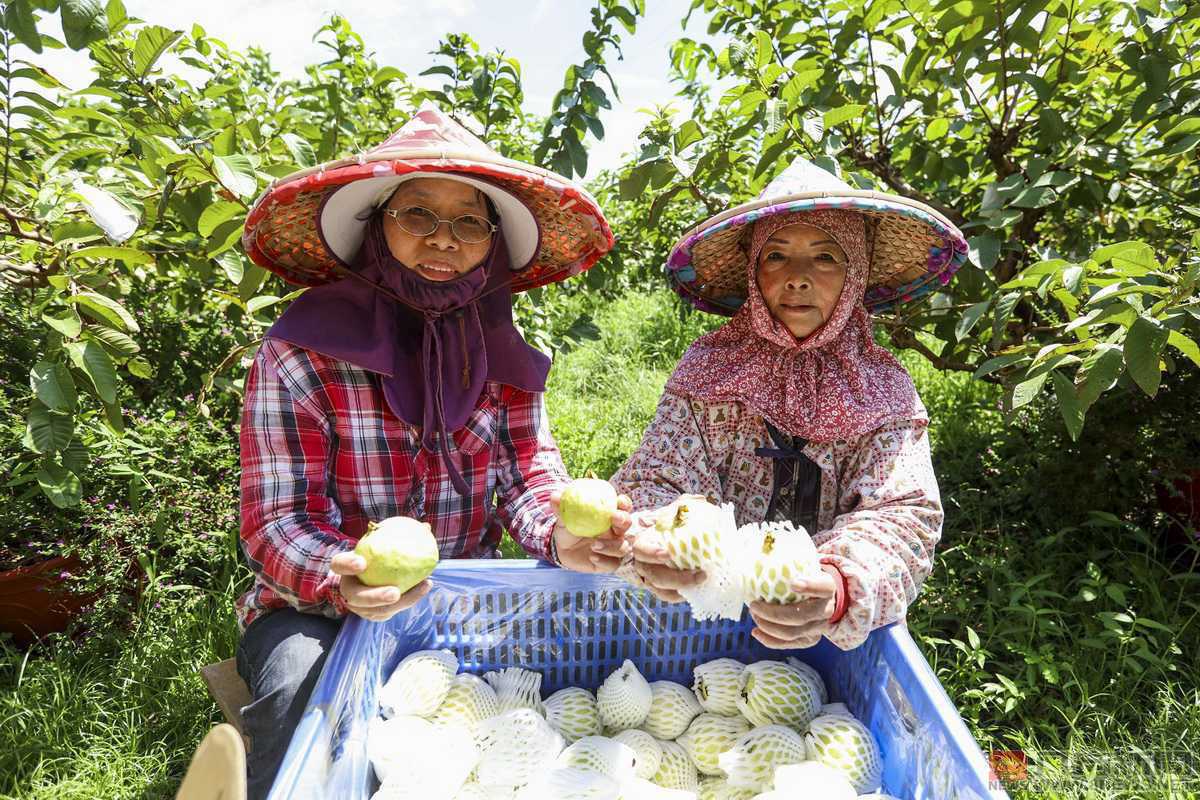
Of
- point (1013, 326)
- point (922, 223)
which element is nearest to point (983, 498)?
point (1013, 326)

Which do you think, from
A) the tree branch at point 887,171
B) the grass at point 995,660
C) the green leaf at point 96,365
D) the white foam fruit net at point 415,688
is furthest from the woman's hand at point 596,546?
the tree branch at point 887,171

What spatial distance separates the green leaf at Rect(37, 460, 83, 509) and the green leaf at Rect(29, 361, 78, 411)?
11.1 inches

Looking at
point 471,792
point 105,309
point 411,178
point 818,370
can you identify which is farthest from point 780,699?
point 105,309

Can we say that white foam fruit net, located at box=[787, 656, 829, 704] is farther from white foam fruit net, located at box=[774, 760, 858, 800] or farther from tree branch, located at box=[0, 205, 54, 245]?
tree branch, located at box=[0, 205, 54, 245]

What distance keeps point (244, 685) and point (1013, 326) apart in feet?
8.71

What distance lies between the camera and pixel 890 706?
1331mm

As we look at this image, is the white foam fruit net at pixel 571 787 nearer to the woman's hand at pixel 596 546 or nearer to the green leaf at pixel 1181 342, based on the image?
the woman's hand at pixel 596 546

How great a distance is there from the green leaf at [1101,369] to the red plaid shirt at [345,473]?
3.76 feet

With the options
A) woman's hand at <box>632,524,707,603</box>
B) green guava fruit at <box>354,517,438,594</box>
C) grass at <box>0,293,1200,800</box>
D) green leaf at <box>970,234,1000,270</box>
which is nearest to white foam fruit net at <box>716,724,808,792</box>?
woman's hand at <box>632,524,707,603</box>

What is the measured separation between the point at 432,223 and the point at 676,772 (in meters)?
1.23

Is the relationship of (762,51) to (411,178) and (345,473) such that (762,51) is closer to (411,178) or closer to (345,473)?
(411,178)

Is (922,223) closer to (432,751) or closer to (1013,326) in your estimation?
(1013,326)

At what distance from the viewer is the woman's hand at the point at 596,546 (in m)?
1.45

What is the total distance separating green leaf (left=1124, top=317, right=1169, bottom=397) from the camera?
1.38 meters
